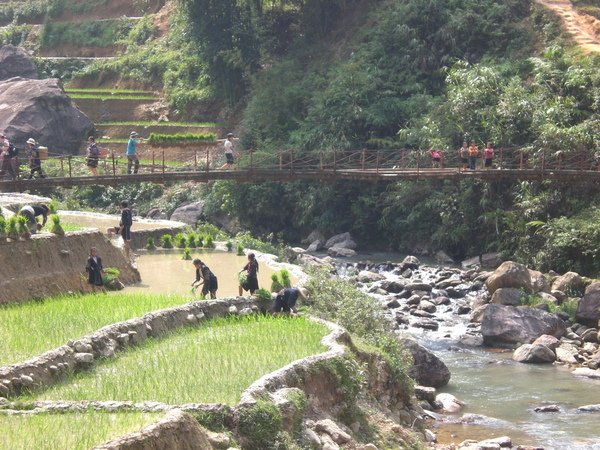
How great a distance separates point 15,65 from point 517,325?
1765 inches

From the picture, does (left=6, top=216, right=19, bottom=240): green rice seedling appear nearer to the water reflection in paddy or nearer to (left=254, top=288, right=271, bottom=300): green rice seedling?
the water reflection in paddy

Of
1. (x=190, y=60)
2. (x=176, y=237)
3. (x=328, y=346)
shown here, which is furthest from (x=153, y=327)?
(x=190, y=60)

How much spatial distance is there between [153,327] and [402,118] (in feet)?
101

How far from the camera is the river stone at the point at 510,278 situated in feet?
117

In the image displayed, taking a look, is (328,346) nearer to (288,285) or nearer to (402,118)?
(288,285)

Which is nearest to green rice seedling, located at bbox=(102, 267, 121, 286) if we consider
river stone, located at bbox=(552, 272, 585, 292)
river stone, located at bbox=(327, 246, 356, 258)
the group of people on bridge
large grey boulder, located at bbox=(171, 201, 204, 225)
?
river stone, located at bbox=(552, 272, 585, 292)

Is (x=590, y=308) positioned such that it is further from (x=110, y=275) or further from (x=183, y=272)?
(x=110, y=275)

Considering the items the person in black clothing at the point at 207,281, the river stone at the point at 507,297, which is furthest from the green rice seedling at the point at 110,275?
the river stone at the point at 507,297

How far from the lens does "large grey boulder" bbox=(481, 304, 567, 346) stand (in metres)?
32.0

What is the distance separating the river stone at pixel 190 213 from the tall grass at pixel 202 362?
29.5 meters

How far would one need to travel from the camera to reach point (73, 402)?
15820 mm

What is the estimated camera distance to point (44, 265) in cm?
2612

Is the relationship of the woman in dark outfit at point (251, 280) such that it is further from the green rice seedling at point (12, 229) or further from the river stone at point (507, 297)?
the river stone at point (507, 297)

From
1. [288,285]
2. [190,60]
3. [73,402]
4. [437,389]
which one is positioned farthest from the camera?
[190,60]
